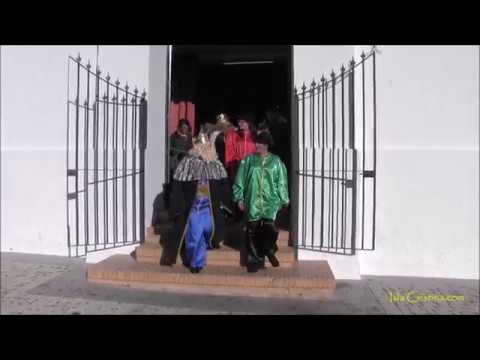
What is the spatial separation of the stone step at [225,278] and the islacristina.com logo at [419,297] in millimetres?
821

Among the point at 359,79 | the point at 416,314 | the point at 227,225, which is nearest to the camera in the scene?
the point at 416,314

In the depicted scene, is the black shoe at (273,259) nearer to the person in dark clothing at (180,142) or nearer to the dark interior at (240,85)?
the person in dark clothing at (180,142)

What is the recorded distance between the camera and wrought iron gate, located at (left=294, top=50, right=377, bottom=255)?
626cm

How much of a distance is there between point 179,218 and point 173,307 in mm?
1224

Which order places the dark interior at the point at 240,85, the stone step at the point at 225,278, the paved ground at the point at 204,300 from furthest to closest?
the dark interior at the point at 240,85 < the stone step at the point at 225,278 < the paved ground at the point at 204,300

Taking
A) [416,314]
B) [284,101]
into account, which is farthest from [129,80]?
[416,314]

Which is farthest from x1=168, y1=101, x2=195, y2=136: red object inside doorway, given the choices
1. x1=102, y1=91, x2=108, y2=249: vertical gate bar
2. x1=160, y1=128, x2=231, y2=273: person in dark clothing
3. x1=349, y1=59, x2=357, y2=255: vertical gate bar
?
x1=349, y1=59, x2=357, y2=255: vertical gate bar

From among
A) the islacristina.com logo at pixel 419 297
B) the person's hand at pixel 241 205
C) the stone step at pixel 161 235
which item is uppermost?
the person's hand at pixel 241 205

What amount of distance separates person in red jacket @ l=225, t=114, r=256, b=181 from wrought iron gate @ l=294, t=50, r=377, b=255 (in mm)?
993

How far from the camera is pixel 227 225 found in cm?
738

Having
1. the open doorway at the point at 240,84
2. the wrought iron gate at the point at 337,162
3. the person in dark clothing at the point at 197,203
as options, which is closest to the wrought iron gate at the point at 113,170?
the person in dark clothing at the point at 197,203

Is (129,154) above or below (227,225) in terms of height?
above

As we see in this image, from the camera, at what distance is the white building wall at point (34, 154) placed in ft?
25.0

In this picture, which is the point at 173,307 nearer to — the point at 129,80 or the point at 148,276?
the point at 148,276
